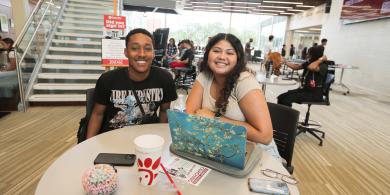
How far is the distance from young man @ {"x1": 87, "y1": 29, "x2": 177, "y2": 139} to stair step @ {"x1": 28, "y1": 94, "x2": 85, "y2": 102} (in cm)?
324

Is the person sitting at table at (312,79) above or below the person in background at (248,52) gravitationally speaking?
below

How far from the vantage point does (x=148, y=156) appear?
0.74 metres

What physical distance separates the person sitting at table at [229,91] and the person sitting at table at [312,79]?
219cm

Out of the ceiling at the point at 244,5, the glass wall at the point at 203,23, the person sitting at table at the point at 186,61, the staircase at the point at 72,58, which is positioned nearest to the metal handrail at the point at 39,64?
the staircase at the point at 72,58

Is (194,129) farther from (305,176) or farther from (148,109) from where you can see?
(305,176)

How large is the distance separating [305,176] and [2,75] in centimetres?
454

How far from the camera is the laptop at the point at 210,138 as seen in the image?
784 millimetres

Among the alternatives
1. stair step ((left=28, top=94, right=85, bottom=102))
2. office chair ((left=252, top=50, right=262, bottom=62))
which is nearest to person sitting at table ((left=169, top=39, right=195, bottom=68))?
stair step ((left=28, top=94, right=85, bottom=102))

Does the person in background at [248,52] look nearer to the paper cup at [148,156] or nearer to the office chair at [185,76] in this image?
the paper cup at [148,156]

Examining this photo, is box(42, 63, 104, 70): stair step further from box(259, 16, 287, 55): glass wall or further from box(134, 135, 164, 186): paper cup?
box(259, 16, 287, 55): glass wall

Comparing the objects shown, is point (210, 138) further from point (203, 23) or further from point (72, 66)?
point (203, 23)

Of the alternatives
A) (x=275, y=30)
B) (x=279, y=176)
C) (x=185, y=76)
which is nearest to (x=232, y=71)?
(x=279, y=176)

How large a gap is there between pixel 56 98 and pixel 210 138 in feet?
14.1

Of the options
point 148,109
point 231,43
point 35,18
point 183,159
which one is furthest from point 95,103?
point 35,18
